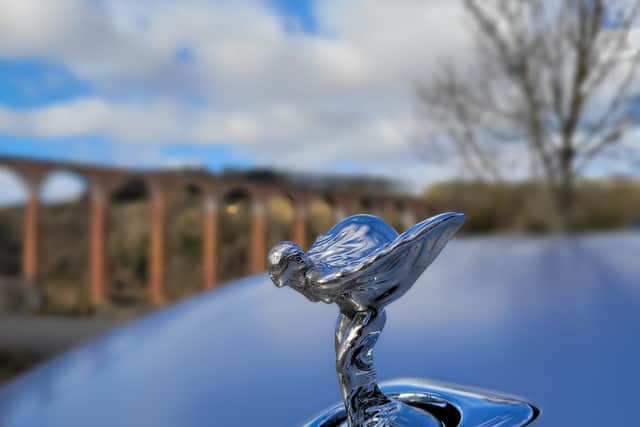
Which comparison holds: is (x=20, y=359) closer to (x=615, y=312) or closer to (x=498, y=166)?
(x=615, y=312)

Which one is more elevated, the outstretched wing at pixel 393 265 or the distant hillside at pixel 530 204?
the distant hillside at pixel 530 204

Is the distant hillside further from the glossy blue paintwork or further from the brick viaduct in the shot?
the glossy blue paintwork

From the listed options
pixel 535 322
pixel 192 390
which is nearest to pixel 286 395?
pixel 192 390

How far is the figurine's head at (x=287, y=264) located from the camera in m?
0.35

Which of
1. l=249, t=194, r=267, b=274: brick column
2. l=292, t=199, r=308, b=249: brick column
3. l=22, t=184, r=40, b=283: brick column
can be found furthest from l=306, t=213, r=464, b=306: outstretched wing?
l=249, t=194, r=267, b=274: brick column

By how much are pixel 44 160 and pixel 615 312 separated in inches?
275

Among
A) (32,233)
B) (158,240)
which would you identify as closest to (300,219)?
(158,240)

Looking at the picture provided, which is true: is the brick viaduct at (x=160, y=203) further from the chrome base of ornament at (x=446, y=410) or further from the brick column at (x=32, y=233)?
the chrome base of ornament at (x=446, y=410)

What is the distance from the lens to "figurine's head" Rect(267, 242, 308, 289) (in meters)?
0.35

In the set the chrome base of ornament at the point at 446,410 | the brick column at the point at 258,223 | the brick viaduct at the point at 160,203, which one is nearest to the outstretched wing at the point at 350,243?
the chrome base of ornament at the point at 446,410

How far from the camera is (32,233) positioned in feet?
21.3

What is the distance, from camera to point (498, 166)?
22.8 ft

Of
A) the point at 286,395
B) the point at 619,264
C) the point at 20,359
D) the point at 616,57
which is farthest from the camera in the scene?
the point at 616,57

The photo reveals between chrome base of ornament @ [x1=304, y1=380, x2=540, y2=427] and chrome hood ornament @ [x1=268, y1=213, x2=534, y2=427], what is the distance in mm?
24
